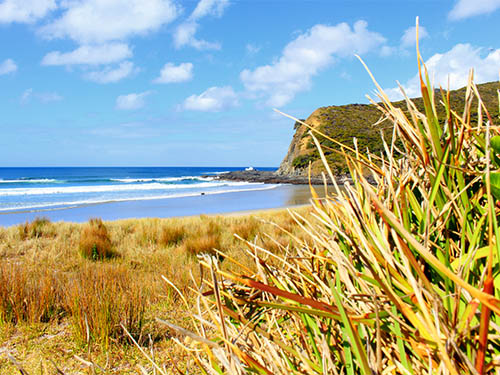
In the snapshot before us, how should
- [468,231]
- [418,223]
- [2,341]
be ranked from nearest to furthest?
[468,231] → [418,223] → [2,341]

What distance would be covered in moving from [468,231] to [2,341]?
3562 mm

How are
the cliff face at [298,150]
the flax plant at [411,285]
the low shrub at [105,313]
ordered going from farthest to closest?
the cliff face at [298,150]
the low shrub at [105,313]
the flax plant at [411,285]

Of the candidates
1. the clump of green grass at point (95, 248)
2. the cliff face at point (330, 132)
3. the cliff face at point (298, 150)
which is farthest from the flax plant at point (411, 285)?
the cliff face at point (298, 150)

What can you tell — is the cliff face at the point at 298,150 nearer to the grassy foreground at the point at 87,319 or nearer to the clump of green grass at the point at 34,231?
the clump of green grass at the point at 34,231

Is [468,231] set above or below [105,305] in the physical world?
above

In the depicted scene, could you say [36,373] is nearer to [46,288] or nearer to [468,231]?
[46,288]

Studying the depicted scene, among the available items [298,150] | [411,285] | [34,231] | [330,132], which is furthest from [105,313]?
[298,150]

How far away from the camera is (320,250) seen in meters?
0.93

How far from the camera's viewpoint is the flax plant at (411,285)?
488 millimetres

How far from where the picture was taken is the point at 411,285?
558mm

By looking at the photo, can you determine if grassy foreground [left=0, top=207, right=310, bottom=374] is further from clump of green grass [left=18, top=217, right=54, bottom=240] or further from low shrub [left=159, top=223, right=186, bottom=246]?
clump of green grass [left=18, top=217, right=54, bottom=240]

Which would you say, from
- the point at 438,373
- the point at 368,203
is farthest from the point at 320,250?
the point at 438,373

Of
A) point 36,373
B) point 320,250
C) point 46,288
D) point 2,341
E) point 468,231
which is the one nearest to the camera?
point 468,231

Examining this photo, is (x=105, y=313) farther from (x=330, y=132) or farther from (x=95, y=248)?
(x=330, y=132)
